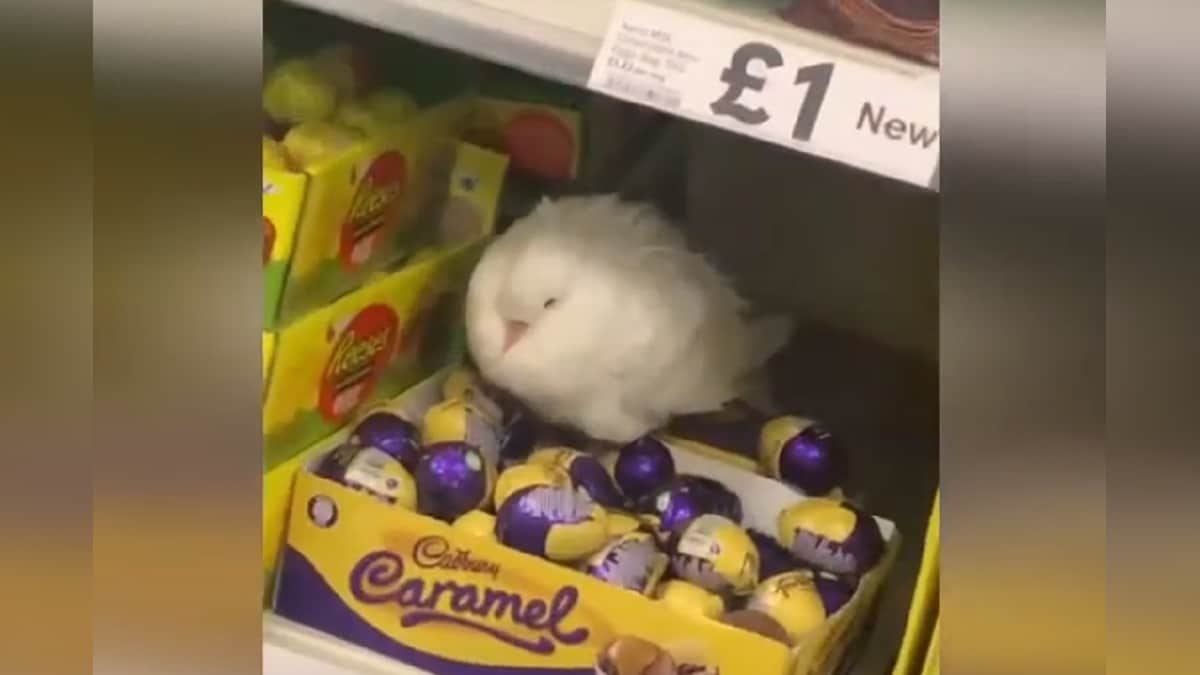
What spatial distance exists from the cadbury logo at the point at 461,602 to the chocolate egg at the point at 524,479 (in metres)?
0.06

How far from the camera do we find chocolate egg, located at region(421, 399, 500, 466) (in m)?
0.92

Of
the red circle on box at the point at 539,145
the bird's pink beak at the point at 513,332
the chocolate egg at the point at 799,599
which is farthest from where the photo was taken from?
the red circle on box at the point at 539,145

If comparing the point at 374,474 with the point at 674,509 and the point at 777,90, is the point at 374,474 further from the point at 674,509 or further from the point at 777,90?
the point at 777,90

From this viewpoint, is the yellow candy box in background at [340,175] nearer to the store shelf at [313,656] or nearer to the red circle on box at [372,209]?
the red circle on box at [372,209]

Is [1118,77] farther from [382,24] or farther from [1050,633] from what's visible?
[382,24]

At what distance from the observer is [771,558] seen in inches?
34.3

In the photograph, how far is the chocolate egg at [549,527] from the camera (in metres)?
0.84

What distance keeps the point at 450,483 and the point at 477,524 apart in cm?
3

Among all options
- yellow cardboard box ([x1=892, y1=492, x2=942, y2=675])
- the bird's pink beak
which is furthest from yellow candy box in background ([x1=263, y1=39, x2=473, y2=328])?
yellow cardboard box ([x1=892, y1=492, x2=942, y2=675])

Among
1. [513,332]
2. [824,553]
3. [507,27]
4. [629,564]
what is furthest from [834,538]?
[507,27]

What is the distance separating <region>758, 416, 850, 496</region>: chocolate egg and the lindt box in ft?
0.15

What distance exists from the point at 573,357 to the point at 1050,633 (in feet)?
0.98

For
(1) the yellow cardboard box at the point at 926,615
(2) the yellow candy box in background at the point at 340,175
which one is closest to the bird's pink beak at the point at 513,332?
(2) the yellow candy box in background at the point at 340,175

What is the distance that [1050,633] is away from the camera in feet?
2.42
